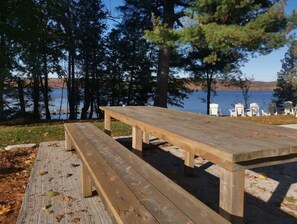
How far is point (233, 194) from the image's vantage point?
2361mm

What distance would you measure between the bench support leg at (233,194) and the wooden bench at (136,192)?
32 cm

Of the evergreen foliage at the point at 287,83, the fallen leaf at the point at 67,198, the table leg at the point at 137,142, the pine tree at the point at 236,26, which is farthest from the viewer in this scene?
the evergreen foliage at the point at 287,83

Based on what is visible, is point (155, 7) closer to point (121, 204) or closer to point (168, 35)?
point (168, 35)

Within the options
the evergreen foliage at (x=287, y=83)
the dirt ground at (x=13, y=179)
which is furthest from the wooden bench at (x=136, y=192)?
the evergreen foliage at (x=287, y=83)

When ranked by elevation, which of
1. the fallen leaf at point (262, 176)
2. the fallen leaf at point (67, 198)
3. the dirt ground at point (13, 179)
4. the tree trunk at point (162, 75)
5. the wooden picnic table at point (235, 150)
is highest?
the tree trunk at point (162, 75)

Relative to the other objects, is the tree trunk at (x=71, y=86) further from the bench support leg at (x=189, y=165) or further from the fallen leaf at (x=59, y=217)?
the fallen leaf at (x=59, y=217)

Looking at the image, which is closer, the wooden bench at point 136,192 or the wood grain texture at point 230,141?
the wooden bench at point 136,192

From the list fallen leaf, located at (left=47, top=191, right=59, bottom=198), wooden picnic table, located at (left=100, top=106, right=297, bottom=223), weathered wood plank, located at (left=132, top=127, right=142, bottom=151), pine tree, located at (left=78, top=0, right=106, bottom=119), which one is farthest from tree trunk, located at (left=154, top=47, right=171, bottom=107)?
wooden picnic table, located at (left=100, top=106, right=297, bottom=223)

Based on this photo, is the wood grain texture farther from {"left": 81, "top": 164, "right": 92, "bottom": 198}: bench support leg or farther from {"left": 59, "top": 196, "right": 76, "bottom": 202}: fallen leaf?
{"left": 59, "top": 196, "right": 76, "bottom": 202}: fallen leaf

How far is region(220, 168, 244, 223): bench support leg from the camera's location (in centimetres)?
234

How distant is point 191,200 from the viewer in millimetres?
2168

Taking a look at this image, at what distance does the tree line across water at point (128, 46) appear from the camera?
36.7ft

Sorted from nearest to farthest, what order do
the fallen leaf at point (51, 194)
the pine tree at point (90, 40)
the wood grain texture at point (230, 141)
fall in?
the wood grain texture at point (230, 141) < the fallen leaf at point (51, 194) < the pine tree at point (90, 40)

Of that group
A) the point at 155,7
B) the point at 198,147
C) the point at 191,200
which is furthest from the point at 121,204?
the point at 155,7
